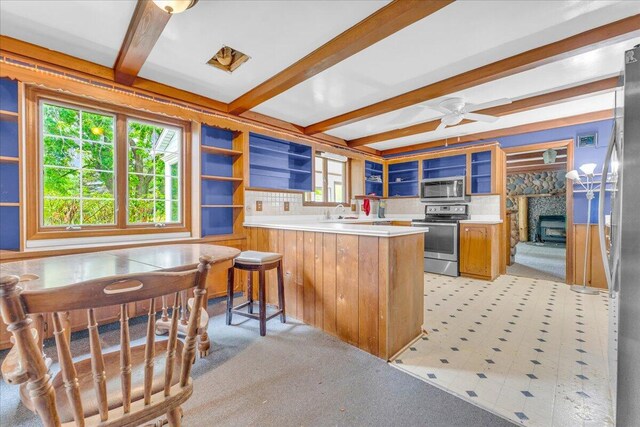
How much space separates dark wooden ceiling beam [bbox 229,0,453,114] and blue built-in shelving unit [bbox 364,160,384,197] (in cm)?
316

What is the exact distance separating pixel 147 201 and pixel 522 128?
5.39 m

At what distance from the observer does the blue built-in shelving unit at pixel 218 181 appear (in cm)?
346

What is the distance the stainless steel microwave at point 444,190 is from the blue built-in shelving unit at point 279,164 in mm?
2242

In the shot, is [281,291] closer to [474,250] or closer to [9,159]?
[9,159]

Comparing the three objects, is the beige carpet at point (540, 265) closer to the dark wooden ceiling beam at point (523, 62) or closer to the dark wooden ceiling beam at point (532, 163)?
the dark wooden ceiling beam at point (532, 163)

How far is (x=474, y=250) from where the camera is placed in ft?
14.3

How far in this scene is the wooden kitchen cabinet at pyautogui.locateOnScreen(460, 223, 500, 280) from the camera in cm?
421

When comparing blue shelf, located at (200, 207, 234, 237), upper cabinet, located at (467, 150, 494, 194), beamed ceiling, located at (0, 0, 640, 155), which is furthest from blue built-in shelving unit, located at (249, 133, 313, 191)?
upper cabinet, located at (467, 150, 494, 194)

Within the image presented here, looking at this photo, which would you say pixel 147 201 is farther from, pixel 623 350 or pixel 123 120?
pixel 623 350

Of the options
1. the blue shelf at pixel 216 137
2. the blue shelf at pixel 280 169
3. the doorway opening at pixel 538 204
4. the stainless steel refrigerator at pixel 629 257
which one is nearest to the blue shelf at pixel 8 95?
the blue shelf at pixel 216 137

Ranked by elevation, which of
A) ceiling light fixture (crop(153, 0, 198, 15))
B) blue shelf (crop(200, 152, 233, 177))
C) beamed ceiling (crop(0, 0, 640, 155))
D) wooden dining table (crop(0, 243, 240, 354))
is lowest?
wooden dining table (crop(0, 243, 240, 354))

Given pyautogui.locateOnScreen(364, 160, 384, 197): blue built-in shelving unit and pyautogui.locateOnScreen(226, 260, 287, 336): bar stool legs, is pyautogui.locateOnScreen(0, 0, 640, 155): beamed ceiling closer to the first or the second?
pyautogui.locateOnScreen(226, 260, 287, 336): bar stool legs

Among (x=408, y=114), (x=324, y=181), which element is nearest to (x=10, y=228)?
(x=324, y=181)

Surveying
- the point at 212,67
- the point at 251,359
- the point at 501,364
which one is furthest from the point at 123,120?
the point at 501,364
